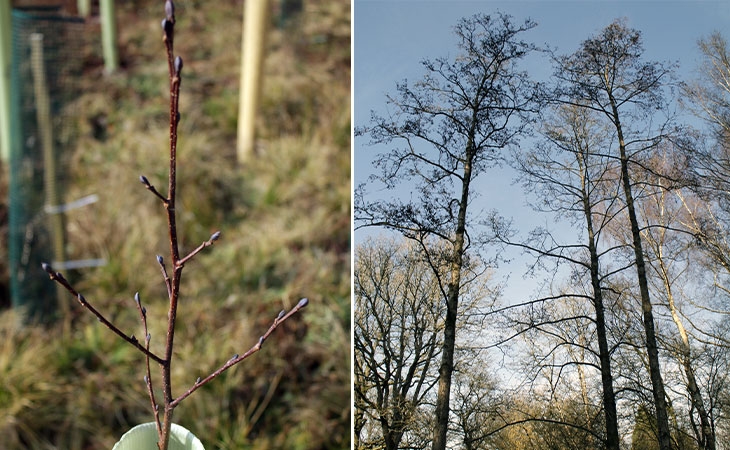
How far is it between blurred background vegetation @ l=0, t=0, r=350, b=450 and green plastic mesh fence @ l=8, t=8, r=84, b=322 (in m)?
0.14

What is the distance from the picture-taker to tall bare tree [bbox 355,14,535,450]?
83.4 inches

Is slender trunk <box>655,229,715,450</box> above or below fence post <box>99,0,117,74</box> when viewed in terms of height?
below

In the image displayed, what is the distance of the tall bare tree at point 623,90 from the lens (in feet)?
6.91

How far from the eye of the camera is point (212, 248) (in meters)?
3.09

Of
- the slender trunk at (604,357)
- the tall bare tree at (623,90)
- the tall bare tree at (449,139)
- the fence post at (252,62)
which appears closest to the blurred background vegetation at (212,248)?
the fence post at (252,62)

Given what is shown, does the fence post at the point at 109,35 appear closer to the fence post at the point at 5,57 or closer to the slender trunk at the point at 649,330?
the fence post at the point at 5,57

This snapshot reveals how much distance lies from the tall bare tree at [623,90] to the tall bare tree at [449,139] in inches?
6.2

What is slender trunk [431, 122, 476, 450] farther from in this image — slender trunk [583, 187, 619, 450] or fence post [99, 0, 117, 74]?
fence post [99, 0, 117, 74]

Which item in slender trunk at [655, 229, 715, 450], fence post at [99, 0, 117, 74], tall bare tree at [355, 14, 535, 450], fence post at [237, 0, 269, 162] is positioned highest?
fence post at [99, 0, 117, 74]

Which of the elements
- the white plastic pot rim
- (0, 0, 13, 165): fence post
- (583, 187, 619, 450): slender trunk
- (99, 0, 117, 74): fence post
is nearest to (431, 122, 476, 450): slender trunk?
(583, 187, 619, 450): slender trunk

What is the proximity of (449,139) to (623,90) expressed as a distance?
0.56m

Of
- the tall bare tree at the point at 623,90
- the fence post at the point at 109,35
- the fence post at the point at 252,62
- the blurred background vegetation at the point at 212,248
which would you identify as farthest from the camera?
the fence post at the point at 109,35

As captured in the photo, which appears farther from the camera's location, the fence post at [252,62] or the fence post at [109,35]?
the fence post at [109,35]

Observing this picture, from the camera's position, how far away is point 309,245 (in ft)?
9.88
